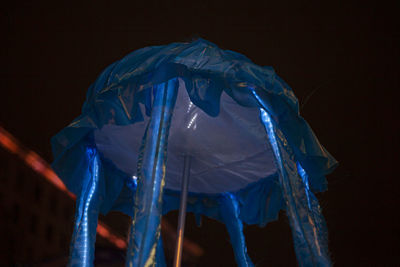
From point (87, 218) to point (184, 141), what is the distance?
52cm

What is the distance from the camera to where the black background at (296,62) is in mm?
2617

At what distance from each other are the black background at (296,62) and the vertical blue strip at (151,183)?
104 cm

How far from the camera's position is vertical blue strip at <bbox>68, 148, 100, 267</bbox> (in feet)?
4.72

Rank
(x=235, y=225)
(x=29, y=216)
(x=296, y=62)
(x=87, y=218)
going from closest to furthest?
(x=87, y=218) → (x=235, y=225) → (x=296, y=62) → (x=29, y=216)

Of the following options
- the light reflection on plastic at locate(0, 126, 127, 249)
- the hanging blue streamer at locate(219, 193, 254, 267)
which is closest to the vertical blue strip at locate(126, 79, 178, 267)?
the hanging blue streamer at locate(219, 193, 254, 267)

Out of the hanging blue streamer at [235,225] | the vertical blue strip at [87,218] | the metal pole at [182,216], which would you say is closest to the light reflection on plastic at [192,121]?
the metal pole at [182,216]

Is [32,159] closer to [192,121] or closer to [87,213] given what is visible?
[87,213]

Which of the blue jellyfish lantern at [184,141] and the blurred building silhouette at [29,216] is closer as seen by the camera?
the blue jellyfish lantern at [184,141]

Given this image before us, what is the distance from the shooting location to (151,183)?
4.12ft

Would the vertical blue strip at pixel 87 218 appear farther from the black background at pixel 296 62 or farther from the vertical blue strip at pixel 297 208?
the black background at pixel 296 62

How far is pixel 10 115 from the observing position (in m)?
3.62

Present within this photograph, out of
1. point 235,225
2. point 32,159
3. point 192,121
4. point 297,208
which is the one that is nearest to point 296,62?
point 235,225

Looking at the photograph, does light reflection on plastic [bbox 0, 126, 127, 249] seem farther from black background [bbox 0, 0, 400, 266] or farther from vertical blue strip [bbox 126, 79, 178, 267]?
vertical blue strip [bbox 126, 79, 178, 267]

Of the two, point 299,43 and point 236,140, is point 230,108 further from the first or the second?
point 299,43
